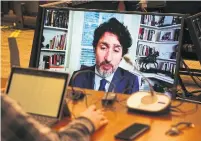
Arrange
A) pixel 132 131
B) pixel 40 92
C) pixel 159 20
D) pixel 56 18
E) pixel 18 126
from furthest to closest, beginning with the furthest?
pixel 56 18
pixel 159 20
pixel 40 92
pixel 132 131
pixel 18 126

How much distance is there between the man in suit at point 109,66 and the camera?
1.77 metres

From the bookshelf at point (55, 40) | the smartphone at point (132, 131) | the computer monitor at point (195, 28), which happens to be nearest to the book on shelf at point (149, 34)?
the computer monitor at point (195, 28)

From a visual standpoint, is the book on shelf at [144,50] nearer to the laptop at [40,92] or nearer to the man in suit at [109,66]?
the man in suit at [109,66]

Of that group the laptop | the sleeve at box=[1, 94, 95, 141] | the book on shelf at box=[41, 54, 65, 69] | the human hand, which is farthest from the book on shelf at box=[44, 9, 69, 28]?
the sleeve at box=[1, 94, 95, 141]

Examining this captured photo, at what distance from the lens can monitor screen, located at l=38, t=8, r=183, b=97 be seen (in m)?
1.70

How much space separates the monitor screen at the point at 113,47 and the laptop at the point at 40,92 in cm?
44

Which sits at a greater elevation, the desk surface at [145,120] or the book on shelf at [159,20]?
the book on shelf at [159,20]

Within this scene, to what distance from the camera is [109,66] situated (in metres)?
1.80

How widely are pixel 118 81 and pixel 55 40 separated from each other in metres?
0.41

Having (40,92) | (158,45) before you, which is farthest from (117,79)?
(40,92)

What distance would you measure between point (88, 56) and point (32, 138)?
93 cm

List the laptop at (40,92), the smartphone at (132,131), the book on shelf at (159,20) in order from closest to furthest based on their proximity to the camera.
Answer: the smartphone at (132,131)
the laptop at (40,92)
the book on shelf at (159,20)

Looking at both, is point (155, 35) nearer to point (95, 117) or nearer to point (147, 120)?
point (147, 120)

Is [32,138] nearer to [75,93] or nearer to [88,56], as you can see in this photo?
[75,93]
